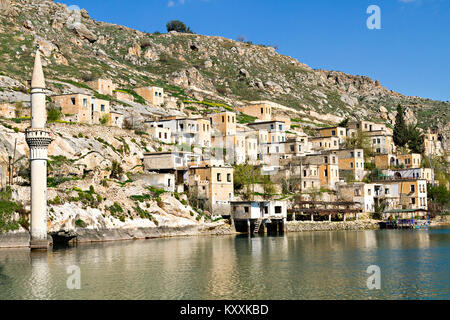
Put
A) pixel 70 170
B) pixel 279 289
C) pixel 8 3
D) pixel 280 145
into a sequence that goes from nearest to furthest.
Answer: pixel 279 289, pixel 70 170, pixel 280 145, pixel 8 3

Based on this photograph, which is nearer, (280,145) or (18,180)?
(18,180)

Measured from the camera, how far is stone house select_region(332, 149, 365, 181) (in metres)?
104

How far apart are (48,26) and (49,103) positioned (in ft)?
188

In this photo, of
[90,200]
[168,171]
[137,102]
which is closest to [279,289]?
[90,200]

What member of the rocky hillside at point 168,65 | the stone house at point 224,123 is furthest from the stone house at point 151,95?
the stone house at point 224,123

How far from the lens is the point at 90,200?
6500 cm

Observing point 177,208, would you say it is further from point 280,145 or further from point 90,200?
point 280,145

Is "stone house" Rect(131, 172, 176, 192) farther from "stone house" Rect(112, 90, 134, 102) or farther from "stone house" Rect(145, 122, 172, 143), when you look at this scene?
"stone house" Rect(112, 90, 134, 102)

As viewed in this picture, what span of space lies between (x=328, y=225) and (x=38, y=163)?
147ft

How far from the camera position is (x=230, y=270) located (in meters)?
42.2

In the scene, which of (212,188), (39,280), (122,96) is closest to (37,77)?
(39,280)

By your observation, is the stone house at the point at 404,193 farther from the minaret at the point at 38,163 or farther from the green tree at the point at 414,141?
the minaret at the point at 38,163

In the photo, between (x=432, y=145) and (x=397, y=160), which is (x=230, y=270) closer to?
(x=397, y=160)

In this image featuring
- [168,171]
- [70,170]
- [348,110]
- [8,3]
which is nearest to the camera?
[70,170]
